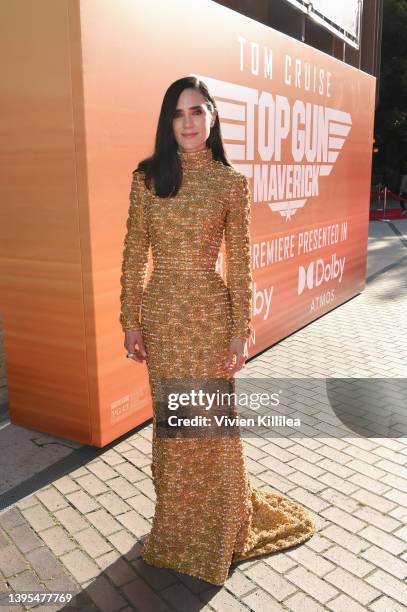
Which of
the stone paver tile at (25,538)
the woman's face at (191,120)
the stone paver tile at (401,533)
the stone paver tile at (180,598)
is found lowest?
the stone paver tile at (401,533)

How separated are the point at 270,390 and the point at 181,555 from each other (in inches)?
102

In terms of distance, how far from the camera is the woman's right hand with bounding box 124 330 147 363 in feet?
9.34

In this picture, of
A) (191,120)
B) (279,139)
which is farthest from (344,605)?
(279,139)

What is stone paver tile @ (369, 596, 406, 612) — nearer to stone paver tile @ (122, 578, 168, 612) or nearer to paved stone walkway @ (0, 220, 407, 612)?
paved stone walkway @ (0, 220, 407, 612)

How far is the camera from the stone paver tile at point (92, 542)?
3102 mm

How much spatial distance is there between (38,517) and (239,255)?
1964 mm

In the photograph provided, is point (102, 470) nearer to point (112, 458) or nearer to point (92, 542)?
point (112, 458)

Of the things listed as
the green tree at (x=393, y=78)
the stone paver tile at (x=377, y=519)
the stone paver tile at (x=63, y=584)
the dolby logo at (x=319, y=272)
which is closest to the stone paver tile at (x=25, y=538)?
the stone paver tile at (x=63, y=584)

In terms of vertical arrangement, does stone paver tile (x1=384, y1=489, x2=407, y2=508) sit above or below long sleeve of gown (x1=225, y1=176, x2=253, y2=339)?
below

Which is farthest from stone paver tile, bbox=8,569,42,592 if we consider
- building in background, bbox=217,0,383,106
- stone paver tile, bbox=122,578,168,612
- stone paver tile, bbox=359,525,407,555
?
building in background, bbox=217,0,383,106

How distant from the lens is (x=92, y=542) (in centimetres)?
318

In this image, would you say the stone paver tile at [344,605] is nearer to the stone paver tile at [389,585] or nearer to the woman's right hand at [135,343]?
the stone paver tile at [389,585]

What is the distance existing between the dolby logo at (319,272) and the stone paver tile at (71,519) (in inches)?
177

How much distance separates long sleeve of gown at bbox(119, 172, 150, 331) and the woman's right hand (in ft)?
0.08
